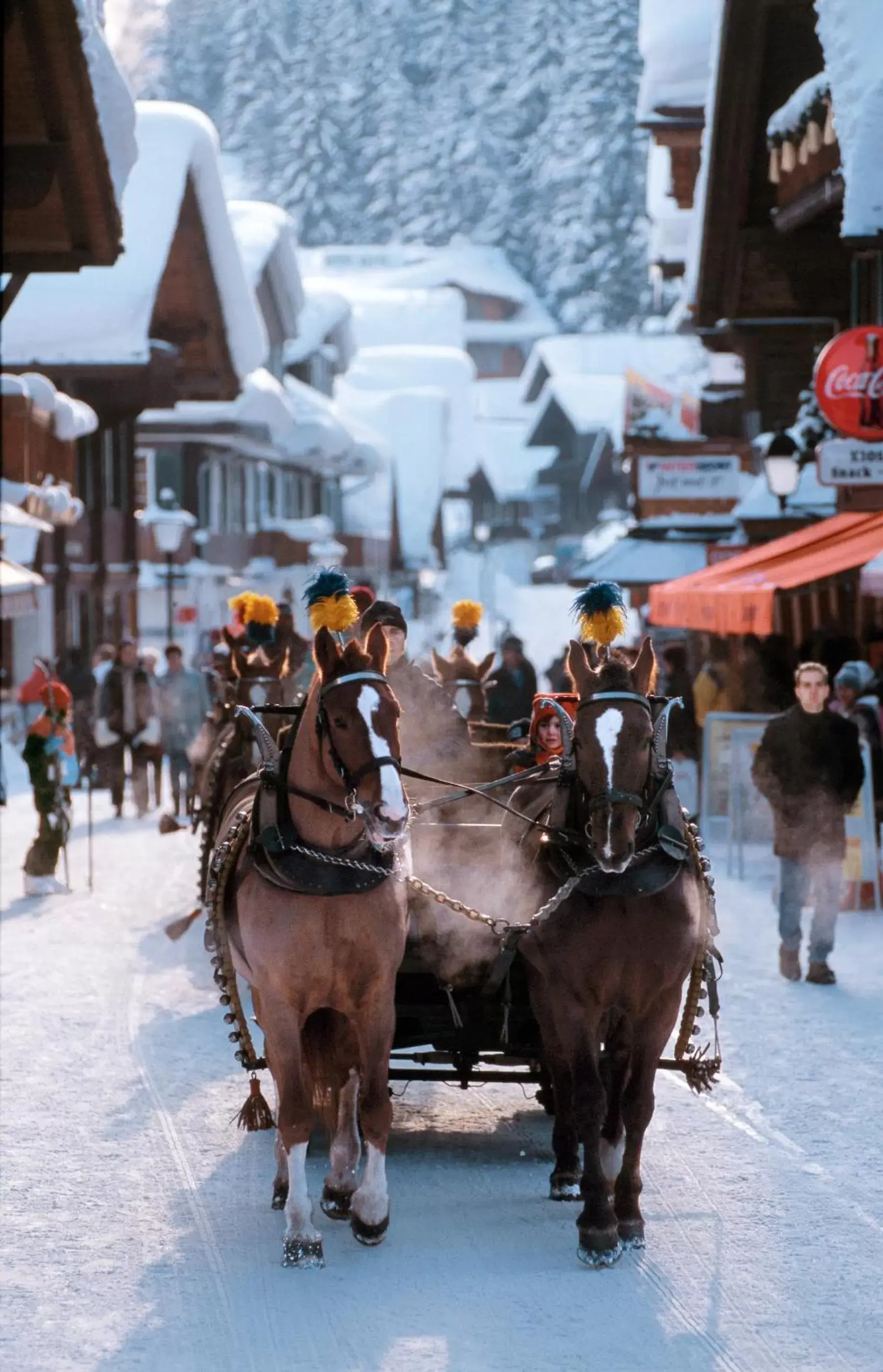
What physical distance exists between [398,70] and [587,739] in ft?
379

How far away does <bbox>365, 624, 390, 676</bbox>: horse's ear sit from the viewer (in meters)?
6.86

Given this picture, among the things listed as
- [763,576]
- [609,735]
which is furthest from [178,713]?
[609,735]

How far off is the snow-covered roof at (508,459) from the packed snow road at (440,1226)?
87.4m

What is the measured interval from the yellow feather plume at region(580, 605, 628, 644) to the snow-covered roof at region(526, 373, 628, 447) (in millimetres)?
82620

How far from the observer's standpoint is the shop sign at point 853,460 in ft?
55.7

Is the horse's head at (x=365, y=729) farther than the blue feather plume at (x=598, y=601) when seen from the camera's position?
No

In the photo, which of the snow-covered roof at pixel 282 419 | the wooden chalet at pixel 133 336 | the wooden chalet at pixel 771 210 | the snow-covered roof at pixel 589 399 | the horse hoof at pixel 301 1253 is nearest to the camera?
the horse hoof at pixel 301 1253

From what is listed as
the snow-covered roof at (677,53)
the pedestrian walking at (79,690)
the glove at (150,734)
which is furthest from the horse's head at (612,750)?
the snow-covered roof at (677,53)

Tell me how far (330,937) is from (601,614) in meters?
1.46

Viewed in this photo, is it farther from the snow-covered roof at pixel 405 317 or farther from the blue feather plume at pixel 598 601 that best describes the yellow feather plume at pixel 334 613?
the snow-covered roof at pixel 405 317

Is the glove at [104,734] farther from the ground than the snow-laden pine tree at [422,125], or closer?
closer

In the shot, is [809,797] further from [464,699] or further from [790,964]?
[464,699]

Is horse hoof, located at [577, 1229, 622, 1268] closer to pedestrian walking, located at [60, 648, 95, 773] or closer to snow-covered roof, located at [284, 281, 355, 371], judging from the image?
pedestrian walking, located at [60, 648, 95, 773]

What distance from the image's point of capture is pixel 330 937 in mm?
6910
